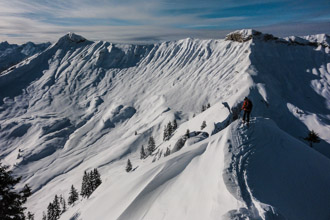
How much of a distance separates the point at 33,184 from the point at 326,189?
125 m

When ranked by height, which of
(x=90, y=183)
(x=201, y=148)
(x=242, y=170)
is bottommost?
(x=90, y=183)

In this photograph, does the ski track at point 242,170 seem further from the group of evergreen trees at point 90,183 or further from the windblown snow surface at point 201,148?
the group of evergreen trees at point 90,183

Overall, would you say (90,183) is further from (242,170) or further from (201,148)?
(242,170)

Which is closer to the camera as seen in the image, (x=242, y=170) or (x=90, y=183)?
(x=242, y=170)

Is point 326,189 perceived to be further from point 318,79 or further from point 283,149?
point 318,79

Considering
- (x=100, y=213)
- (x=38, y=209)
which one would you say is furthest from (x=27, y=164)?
(x=100, y=213)

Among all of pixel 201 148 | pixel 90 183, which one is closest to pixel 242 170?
pixel 201 148

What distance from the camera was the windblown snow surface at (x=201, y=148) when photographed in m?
13.8

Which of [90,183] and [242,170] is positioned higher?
[242,170]

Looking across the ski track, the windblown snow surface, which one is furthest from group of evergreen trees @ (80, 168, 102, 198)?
the ski track

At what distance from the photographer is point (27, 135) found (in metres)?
163

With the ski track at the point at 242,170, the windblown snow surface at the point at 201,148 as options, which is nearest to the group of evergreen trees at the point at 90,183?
the windblown snow surface at the point at 201,148

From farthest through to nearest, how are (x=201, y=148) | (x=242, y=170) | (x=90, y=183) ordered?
(x=90, y=183) < (x=201, y=148) < (x=242, y=170)

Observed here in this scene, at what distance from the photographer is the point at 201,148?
1992 centimetres
